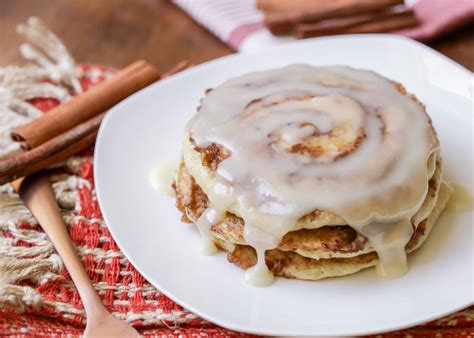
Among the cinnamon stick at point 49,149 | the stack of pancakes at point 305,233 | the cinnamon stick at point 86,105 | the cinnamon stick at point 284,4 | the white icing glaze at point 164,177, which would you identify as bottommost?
the stack of pancakes at point 305,233

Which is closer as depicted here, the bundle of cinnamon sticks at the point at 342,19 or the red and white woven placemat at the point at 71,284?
the red and white woven placemat at the point at 71,284

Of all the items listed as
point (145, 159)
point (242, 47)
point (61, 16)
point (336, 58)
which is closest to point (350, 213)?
point (145, 159)

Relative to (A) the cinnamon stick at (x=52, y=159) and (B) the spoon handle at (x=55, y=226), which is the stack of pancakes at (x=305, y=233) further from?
(A) the cinnamon stick at (x=52, y=159)

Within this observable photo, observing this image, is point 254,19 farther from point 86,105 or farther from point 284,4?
point 86,105

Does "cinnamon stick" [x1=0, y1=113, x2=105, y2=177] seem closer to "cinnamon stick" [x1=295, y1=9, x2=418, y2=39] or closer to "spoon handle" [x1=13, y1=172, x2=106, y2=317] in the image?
"spoon handle" [x1=13, y1=172, x2=106, y2=317]

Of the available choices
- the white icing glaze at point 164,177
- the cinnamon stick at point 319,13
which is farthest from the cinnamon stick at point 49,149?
the cinnamon stick at point 319,13

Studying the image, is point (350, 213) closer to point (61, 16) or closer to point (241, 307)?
point (241, 307)

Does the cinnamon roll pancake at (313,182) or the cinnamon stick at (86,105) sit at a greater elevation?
the cinnamon stick at (86,105)

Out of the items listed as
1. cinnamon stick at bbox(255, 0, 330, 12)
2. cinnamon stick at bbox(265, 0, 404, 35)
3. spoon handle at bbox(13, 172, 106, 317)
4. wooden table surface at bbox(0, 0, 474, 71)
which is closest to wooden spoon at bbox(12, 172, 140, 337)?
spoon handle at bbox(13, 172, 106, 317)
